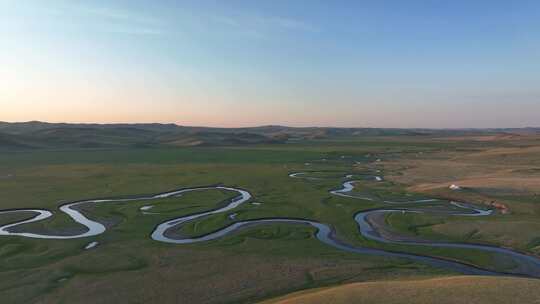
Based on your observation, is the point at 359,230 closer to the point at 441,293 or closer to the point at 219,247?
the point at 219,247

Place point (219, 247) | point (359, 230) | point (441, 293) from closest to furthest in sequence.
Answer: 1. point (441, 293)
2. point (219, 247)
3. point (359, 230)

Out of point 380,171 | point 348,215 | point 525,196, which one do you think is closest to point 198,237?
point 348,215

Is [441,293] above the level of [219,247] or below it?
above

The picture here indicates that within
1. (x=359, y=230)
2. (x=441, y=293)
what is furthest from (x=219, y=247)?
(x=441, y=293)

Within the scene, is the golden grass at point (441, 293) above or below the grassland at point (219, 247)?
above

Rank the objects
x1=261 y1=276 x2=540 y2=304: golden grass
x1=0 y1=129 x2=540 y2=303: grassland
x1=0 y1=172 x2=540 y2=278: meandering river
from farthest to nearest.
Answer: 1. x1=0 y1=172 x2=540 y2=278: meandering river
2. x1=0 y1=129 x2=540 y2=303: grassland
3. x1=261 y1=276 x2=540 y2=304: golden grass

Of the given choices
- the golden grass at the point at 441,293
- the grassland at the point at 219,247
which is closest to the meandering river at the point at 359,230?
the grassland at the point at 219,247

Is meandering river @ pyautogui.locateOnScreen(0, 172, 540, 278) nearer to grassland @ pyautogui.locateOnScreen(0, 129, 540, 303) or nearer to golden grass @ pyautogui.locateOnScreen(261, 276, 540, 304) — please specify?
grassland @ pyautogui.locateOnScreen(0, 129, 540, 303)

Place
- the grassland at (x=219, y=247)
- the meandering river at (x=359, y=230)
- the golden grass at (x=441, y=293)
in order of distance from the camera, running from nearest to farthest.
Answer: the golden grass at (x=441, y=293)
the grassland at (x=219, y=247)
the meandering river at (x=359, y=230)

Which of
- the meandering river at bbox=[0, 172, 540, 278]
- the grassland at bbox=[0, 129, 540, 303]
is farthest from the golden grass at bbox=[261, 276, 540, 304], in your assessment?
the meandering river at bbox=[0, 172, 540, 278]

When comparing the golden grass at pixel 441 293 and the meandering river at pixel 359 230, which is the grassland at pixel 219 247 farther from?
the golden grass at pixel 441 293
